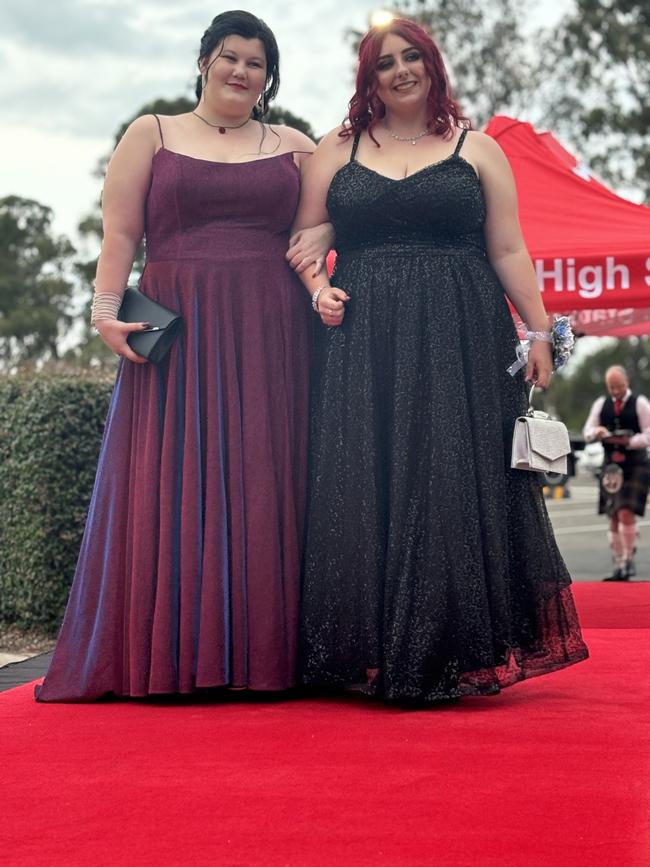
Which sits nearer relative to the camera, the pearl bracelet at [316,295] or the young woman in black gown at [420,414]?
the young woman in black gown at [420,414]

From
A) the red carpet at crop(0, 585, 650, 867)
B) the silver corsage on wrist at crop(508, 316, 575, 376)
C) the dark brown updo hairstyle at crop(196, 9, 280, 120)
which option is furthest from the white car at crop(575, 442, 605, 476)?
the red carpet at crop(0, 585, 650, 867)

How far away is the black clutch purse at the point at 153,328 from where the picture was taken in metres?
3.87

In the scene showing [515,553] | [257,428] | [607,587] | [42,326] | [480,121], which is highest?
[480,121]

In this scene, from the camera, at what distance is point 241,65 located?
3.97 m

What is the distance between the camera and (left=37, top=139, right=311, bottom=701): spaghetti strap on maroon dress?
3.80 m

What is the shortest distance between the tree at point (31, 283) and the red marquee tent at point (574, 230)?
31.1 meters

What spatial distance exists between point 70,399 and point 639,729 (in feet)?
11.6

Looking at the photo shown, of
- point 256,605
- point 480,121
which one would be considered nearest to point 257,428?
point 256,605

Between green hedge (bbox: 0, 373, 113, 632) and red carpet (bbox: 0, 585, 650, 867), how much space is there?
7.37 feet

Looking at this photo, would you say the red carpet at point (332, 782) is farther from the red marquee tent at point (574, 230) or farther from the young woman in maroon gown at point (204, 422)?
the red marquee tent at point (574, 230)

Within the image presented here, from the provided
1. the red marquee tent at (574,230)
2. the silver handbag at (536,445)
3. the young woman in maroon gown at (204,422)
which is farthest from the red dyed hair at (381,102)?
the red marquee tent at (574,230)

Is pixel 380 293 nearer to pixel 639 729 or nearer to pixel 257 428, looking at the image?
pixel 257 428

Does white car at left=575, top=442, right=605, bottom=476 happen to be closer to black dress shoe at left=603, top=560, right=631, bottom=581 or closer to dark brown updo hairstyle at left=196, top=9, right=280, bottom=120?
black dress shoe at left=603, top=560, right=631, bottom=581

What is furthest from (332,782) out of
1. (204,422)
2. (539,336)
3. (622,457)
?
(622,457)
